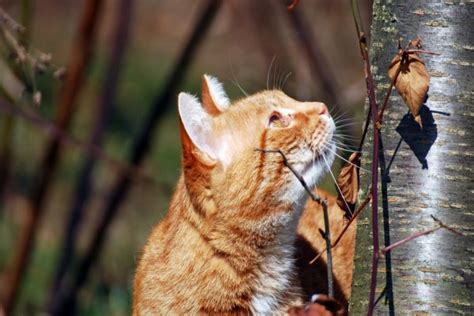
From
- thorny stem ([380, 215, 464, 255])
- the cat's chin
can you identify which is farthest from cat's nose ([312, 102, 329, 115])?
thorny stem ([380, 215, 464, 255])

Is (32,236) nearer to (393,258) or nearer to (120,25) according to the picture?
(120,25)

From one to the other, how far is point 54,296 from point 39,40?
6.82 metres

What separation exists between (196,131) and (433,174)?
91 cm

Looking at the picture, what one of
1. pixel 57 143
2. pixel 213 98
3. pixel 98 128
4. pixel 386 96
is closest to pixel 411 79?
pixel 386 96

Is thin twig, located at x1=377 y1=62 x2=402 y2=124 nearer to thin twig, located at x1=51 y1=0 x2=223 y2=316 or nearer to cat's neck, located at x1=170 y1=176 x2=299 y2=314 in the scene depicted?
cat's neck, located at x1=170 y1=176 x2=299 y2=314

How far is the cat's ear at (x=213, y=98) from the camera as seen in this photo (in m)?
3.42

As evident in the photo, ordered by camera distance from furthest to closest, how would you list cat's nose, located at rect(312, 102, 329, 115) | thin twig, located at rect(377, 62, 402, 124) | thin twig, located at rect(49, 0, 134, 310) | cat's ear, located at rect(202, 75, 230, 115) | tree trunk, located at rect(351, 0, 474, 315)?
thin twig, located at rect(49, 0, 134, 310) < cat's ear, located at rect(202, 75, 230, 115) < cat's nose, located at rect(312, 102, 329, 115) < tree trunk, located at rect(351, 0, 474, 315) < thin twig, located at rect(377, 62, 402, 124)

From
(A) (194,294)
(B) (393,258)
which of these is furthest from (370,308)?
(A) (194,294)

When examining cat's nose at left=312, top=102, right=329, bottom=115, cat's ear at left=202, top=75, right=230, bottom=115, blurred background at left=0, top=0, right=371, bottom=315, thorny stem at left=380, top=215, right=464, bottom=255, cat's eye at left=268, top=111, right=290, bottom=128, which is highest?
thorny stem at left=380, top=215, right=464, bottom=255

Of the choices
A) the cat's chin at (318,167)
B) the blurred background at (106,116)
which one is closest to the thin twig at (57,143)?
the blurred background at (106,116)

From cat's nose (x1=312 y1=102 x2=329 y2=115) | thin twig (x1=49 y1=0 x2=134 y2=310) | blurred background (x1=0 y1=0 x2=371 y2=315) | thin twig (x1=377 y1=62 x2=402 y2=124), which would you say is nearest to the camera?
thin twig (x1=377 y1=62 x2=402 y2=124)

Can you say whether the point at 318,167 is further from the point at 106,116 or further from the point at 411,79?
the point at 106,116

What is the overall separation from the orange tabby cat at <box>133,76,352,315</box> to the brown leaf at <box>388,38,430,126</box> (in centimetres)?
76

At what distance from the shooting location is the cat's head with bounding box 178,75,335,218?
117 inches
